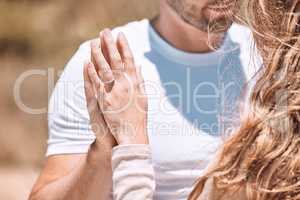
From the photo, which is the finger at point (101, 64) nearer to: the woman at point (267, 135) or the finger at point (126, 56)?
the finger at point (126, 56)

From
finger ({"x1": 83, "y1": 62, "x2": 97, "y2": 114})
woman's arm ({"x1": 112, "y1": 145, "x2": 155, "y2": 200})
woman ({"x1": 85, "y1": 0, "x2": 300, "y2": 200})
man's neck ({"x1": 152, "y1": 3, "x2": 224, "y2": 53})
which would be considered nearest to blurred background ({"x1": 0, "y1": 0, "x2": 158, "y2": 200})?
man's neck ({"x1": 152, "y1": 3, "x2": 224, "y2": 53})

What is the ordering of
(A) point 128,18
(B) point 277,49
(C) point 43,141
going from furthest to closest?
(C) point 43,141 < (A) point 128,18 < (B) point 277,49

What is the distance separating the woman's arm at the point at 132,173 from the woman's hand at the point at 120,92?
0.02 meters

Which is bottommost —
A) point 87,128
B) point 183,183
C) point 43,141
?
point 43,141

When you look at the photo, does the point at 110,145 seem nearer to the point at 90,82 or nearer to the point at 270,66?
the point at 90,82

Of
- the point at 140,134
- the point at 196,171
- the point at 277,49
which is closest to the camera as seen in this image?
the point at 277,49

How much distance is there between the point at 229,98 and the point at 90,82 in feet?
0.93

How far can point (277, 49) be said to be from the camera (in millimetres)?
1290

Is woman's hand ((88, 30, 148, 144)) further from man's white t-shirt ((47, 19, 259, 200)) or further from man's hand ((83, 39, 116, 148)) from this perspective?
man's white t-shirt ((47, 19, 259, 200))

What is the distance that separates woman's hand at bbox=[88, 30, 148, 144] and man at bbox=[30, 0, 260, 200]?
0.90 ft

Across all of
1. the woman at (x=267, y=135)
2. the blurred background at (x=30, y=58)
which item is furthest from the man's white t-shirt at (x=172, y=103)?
the blurred background at (x=30, y=58)

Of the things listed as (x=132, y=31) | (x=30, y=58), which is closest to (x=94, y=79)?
(x=132, y=31)

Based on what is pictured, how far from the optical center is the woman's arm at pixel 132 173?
1.42 meters

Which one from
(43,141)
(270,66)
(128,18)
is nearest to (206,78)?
(270,66)
